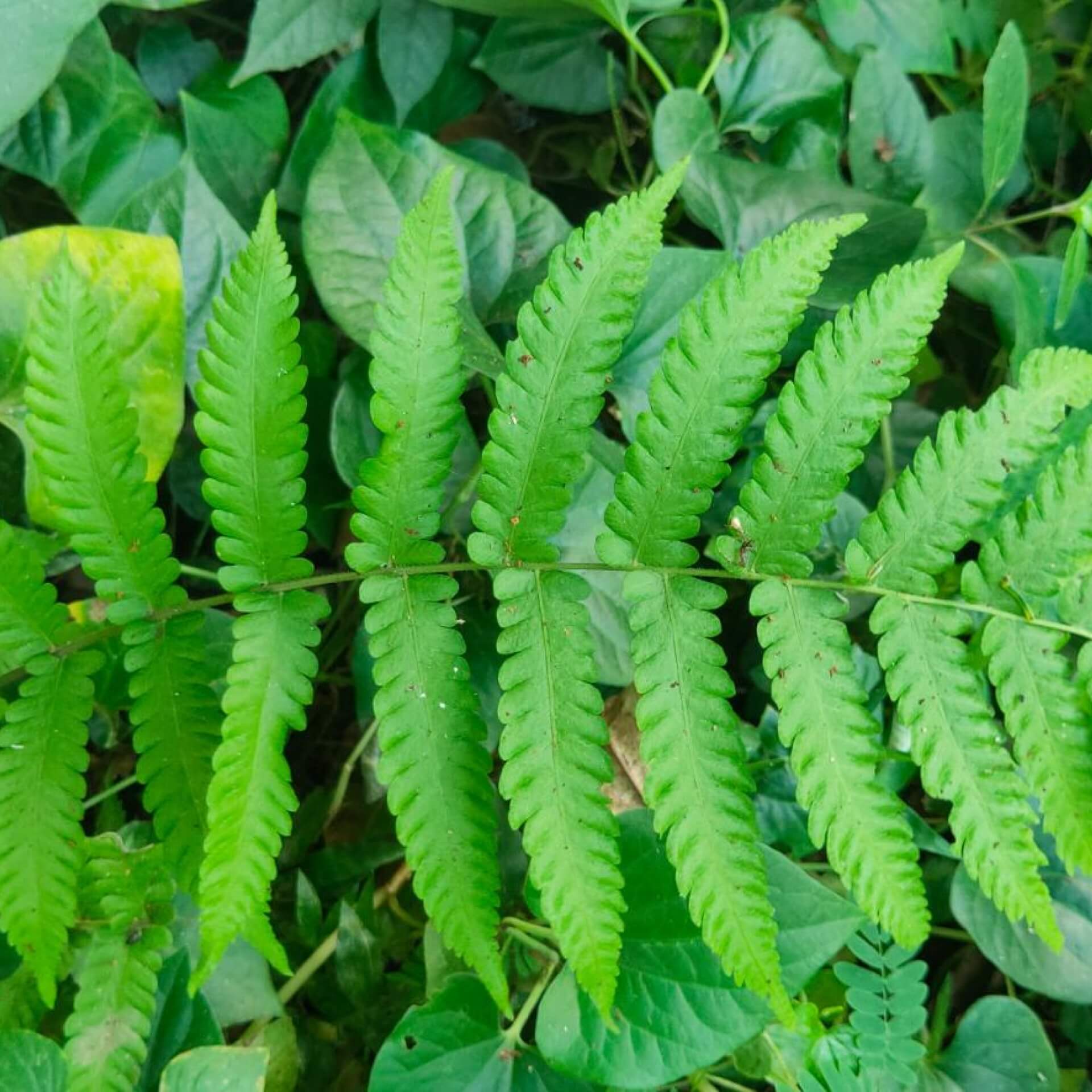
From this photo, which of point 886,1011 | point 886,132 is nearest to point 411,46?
point 886,132

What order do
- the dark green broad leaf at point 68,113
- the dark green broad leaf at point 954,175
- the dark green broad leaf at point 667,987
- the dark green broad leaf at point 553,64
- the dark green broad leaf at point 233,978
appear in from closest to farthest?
the dark green broad leaf at point 667,987 < the dark green broad leaf at point 233,978 < the dark green broad leaf at point 68,113 < the dark green broad leaf at point 553,64 < the dark green broad leaf at point 954,175

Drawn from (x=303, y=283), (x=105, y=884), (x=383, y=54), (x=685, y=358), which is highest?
(x=383, y=54)

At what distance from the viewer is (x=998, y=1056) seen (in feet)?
4.04

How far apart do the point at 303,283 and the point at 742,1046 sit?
1.07m

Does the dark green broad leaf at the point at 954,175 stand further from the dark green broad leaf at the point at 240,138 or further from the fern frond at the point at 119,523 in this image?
the fern frond at the point at 119,523

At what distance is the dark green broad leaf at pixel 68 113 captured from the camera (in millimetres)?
1213

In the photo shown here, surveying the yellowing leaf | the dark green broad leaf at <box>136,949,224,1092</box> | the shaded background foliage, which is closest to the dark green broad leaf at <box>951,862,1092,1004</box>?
the shaded background foliage

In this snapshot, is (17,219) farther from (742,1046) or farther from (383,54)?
(742,1046)

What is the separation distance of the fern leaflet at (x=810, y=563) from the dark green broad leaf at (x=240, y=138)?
80cm

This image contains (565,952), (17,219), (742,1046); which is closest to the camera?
(565,952)

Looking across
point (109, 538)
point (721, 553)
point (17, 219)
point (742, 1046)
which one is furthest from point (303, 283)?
point (742, 1046)

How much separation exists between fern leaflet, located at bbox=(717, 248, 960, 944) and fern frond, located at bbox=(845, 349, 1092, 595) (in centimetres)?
6

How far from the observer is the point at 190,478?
131cm

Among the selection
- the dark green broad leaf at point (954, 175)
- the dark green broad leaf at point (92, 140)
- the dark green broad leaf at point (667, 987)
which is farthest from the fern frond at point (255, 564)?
the dark green broad leaf at point (954, 175)
